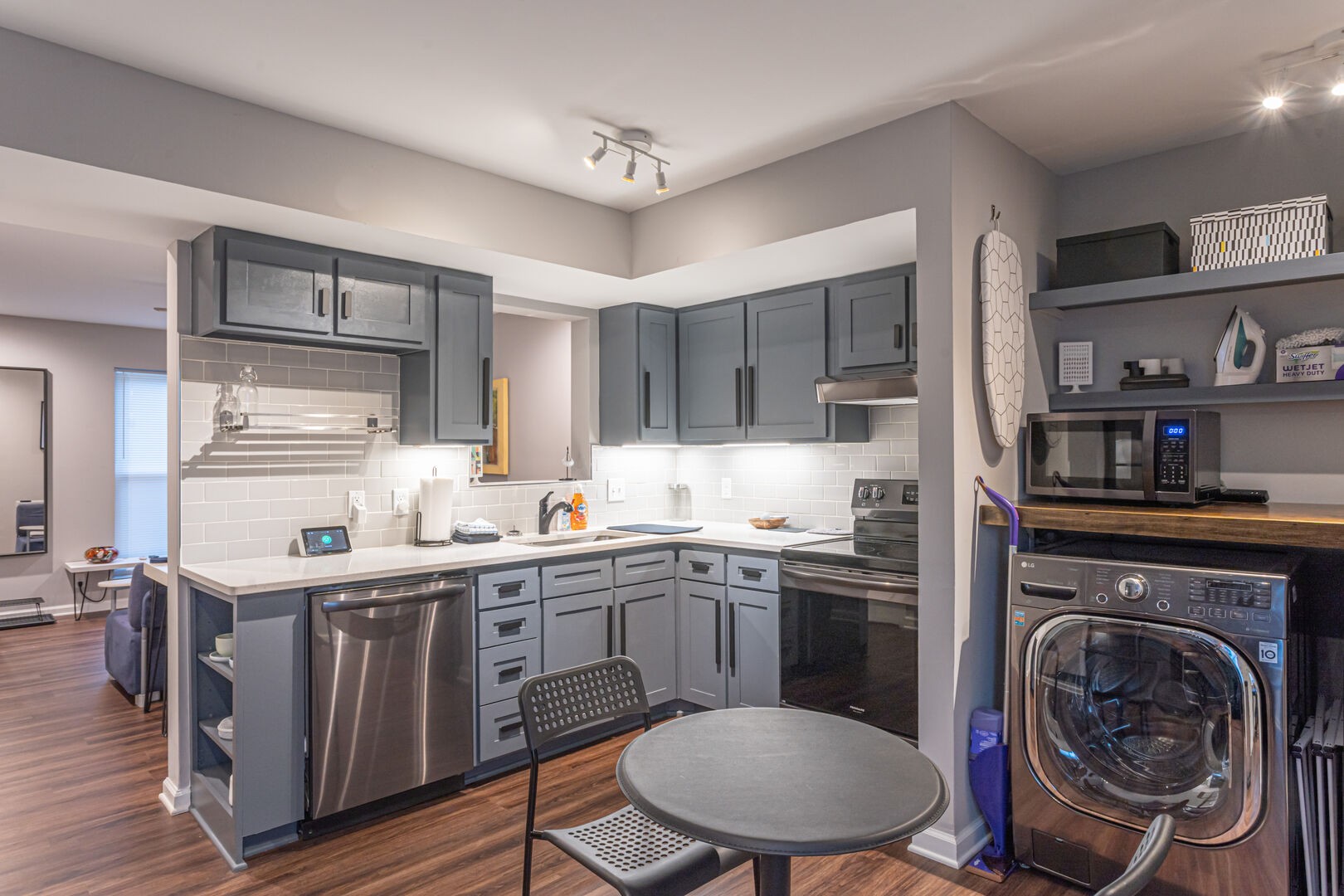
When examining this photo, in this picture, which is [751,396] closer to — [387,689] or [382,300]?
Result: [382,300]

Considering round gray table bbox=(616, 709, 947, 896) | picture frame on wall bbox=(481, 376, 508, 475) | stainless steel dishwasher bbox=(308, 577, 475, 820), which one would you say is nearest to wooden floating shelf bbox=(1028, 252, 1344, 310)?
round gray table bbox=(616, 709, 947, 896)

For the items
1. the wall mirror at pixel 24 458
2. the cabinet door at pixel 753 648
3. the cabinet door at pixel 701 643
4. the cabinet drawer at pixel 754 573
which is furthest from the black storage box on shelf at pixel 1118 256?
the wall mirror at pixel 24 458

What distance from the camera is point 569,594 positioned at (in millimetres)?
3588

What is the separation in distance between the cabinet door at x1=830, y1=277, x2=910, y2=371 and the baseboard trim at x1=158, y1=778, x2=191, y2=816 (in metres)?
3.33

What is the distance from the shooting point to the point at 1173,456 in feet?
8.54

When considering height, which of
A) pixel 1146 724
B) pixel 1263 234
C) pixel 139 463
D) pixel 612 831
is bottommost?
pixel 612 831

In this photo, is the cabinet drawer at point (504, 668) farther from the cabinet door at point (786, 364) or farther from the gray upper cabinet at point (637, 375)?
the cabinet door at point (786, 364)

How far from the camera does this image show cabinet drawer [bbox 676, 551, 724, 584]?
3.82 m

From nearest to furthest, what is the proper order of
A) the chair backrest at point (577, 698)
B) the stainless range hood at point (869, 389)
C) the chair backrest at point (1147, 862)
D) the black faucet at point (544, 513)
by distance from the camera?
the chair backrest at point (1147, 862) < the chair backrest at point (577, 698) < the stainless range hood at point (869, 389) < the black faucet at point (544, 513)

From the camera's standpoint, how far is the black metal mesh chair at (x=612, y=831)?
68.9 inches

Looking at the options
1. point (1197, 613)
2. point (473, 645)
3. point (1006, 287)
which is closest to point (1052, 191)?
point (1006, 287)

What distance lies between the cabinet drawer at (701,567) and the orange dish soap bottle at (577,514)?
721mm

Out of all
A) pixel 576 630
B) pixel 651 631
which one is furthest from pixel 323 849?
pixel 651 631

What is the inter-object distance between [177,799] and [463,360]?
2.14m
